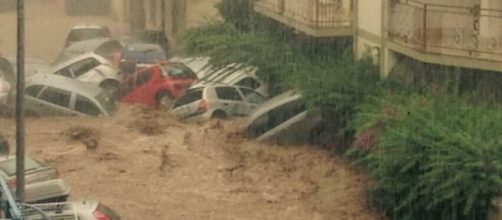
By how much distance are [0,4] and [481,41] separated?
75.7 feet

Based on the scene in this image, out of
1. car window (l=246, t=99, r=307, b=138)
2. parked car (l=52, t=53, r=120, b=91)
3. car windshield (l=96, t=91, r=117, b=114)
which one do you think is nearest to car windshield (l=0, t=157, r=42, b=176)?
car window (l=246, t=99, r=307, b=138)

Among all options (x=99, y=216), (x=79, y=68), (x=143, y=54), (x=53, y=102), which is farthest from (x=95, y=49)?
(x=99, y=216)

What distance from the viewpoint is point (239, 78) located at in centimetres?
1908

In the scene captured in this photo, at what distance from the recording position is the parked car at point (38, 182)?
40.5ft

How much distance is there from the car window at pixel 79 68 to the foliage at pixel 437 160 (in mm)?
8979

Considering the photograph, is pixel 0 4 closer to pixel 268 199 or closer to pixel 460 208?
pixel 268 199

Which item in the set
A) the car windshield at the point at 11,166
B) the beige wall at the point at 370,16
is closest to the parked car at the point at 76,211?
the car windshield at the point at 11,166

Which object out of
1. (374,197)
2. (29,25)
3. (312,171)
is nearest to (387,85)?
(312,171)

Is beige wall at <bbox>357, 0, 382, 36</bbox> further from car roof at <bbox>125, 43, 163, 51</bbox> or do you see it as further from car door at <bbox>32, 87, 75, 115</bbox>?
car roof at <bbox>125, 43, 163, 51</bbox>

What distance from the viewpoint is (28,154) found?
1599cm

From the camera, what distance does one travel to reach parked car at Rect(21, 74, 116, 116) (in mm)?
18438

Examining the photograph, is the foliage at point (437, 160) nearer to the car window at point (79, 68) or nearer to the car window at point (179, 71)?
the car window at point (179, 71)

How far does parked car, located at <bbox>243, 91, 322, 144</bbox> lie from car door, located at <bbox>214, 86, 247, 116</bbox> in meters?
1.39

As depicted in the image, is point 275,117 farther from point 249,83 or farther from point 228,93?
point 249,83
